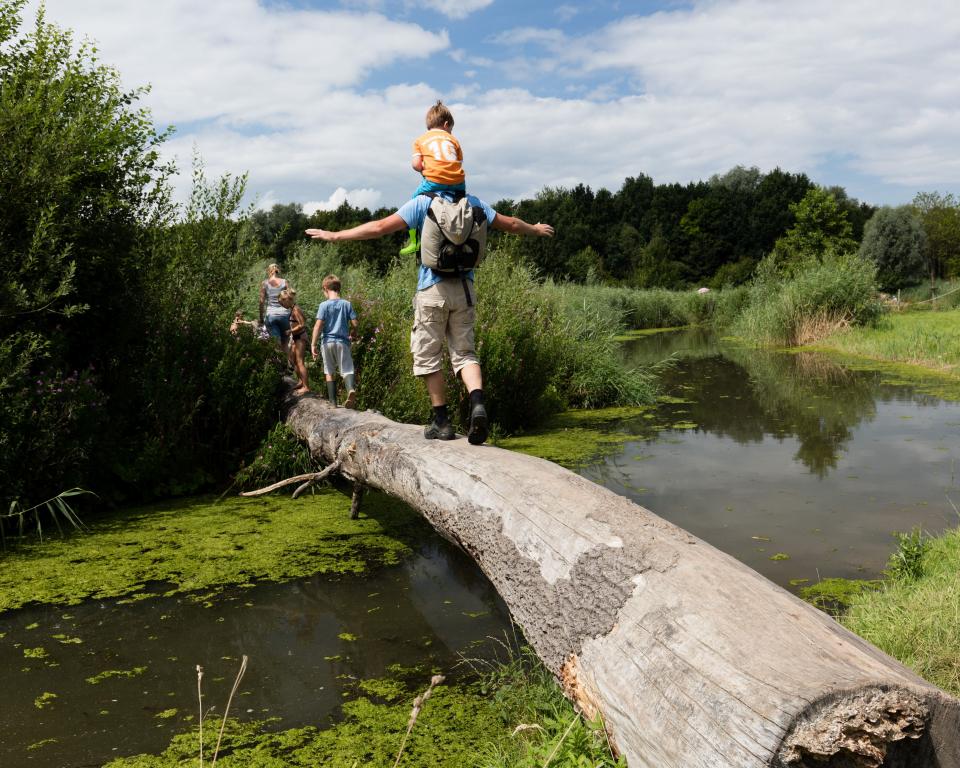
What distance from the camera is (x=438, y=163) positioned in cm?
480

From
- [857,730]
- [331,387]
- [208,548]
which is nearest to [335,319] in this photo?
[331,387]

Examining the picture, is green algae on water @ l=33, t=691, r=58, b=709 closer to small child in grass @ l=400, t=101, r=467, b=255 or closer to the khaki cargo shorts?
the khaki cargo shorts

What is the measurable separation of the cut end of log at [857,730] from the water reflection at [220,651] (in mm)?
2161

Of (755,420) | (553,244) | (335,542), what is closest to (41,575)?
(335,542)

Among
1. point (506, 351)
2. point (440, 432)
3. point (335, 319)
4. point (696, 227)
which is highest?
point (696, 227)

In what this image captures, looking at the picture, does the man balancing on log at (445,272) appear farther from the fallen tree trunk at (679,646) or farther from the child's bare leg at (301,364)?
the child's bare leg at (301,364)

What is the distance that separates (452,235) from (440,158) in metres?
0.53

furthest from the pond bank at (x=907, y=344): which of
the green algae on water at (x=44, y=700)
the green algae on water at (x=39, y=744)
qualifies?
the green algae on water at (x=39, y=744)

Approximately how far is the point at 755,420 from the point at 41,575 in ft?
30.1

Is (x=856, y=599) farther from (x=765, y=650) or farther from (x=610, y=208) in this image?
(x=610, y=208)

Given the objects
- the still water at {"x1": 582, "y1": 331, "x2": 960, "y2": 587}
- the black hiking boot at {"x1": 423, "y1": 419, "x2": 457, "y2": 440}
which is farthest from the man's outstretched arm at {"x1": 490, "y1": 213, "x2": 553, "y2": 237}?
the still water at {"x1": 582, "y1": 331, "x2": 960, "y2": 587}

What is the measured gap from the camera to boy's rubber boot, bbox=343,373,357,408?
804cm

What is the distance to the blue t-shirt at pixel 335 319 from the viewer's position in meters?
8.23

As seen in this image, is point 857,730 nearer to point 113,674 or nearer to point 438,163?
point 113,674
